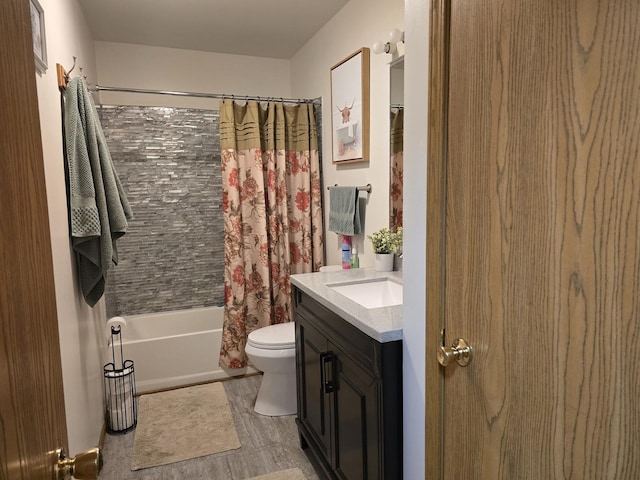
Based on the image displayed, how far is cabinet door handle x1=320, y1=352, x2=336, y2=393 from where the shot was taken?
1.78 meters

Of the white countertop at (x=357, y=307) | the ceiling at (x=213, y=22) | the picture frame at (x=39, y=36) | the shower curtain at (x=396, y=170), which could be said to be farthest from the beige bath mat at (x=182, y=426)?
the ceiling at (x=213, y=22)

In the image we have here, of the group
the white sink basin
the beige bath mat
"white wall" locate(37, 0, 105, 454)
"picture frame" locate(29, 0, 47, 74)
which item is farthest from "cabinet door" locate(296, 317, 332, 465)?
"picture frame" locate(29, 0, 47, 74)

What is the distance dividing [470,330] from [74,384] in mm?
1638

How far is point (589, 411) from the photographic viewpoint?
28.2 inches

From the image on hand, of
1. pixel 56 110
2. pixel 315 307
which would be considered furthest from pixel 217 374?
pixel 56 110

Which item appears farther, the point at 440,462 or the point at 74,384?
the point at 74,384

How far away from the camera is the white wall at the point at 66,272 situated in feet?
5.40

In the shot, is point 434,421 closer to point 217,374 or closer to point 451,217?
point 451,217

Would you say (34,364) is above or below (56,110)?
below

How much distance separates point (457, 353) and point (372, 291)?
1035 millimetres

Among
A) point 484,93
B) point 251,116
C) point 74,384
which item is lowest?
point 74,384

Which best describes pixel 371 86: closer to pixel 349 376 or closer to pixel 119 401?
pixel 349 376

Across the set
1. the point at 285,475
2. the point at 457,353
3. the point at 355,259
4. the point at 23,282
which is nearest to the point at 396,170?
the point at 355,259

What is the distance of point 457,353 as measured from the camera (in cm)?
106
